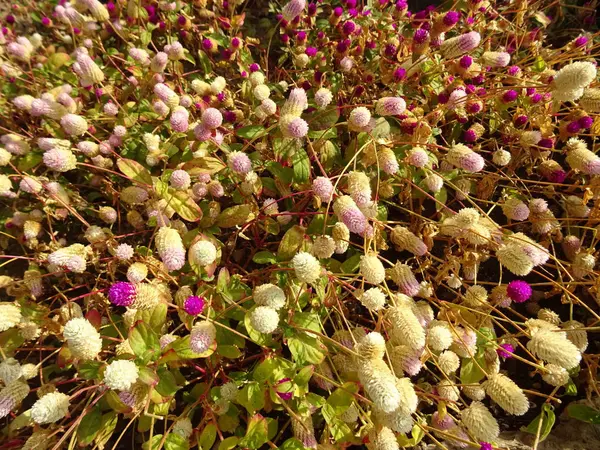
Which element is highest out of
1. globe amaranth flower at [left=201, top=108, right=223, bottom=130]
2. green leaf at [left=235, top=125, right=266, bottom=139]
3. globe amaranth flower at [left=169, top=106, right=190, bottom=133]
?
globe amaranth flower at [left=201, top=108, right=223, bottom=130]

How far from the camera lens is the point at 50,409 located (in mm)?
1116

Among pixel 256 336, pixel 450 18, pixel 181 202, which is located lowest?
pixel 256 336

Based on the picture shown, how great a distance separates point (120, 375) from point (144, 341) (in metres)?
0.14

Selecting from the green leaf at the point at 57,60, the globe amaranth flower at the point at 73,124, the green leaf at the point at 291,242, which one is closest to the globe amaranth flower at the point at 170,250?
the green leaf at the point at 291,242

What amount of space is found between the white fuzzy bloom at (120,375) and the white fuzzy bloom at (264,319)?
35cm

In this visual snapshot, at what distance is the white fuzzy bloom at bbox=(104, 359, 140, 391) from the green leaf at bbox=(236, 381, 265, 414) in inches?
14.0

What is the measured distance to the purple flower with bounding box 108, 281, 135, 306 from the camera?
3.70ft

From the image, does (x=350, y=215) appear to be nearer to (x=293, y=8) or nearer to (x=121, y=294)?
(x=121, y=294)

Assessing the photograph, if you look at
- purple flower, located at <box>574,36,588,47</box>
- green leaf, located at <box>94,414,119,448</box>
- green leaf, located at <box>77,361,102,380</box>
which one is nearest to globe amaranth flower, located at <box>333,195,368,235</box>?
green leaf, located at <box>77,361,102,380</box>

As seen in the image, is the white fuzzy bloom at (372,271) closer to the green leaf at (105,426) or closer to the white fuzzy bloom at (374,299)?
the white fuzzy bloom at (374,299)

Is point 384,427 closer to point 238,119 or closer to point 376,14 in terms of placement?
point 238,119

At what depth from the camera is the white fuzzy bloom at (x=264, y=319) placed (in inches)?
44.8

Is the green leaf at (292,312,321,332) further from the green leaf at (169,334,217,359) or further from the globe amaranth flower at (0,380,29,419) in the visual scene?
the globe amaranth flower at (0,380,29,419)

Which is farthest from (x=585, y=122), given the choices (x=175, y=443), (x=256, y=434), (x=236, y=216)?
(x=175, y=443)
